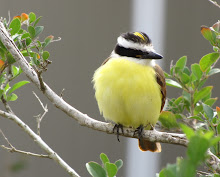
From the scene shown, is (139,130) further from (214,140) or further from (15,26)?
(214,140)

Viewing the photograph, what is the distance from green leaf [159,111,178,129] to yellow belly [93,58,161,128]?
0.12 m

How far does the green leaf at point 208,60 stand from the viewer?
244 centimetres

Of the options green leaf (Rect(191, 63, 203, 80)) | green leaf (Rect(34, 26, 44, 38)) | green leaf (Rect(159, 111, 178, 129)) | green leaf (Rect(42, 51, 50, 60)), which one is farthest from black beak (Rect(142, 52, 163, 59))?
green leaf (Rect(42, 51, 50, 60))

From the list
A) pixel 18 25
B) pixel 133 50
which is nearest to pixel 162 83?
pixel 133 50

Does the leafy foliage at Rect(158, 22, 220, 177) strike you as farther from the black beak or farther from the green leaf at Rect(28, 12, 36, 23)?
the green leaf at Rect(28, 12, 36, 23)

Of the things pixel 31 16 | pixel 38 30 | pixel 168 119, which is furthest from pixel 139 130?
pixel 31 16

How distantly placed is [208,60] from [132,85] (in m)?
0.43

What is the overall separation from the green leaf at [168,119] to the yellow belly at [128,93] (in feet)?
0.41

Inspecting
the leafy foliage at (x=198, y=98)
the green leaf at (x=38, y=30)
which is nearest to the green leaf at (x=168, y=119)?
the leafy foliage at (x=198, y=98)

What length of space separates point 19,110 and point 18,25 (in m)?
2.94

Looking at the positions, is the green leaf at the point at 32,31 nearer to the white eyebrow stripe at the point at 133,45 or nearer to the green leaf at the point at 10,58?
the green leaf at the point at 10,58

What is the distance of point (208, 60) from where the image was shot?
2473 mm

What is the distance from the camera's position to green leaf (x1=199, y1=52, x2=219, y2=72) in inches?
96.2

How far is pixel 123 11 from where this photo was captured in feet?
19.8
